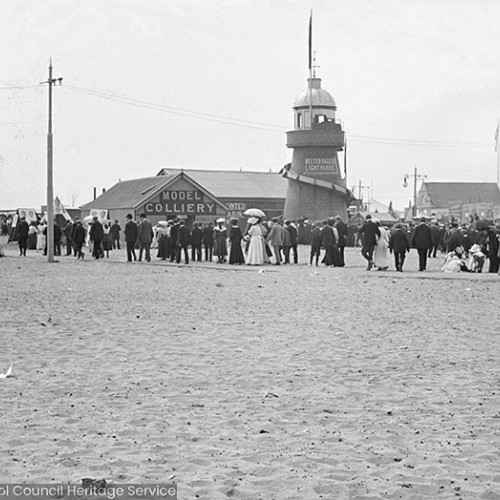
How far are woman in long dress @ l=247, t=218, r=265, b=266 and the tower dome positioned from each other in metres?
34.9

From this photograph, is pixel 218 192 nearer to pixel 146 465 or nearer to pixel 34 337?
pixel 34 337

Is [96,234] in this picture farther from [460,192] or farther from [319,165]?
[460,192]

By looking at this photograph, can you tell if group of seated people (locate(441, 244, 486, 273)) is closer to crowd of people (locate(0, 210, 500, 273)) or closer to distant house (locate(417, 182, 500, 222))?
crowd of people (locate(0, 210, 500, 273))

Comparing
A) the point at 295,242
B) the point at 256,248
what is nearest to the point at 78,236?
the point at 256,248

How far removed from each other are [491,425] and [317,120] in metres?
60.7

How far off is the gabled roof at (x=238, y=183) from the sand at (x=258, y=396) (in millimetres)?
67463

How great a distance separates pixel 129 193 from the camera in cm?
7400

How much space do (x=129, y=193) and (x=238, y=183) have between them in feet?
56.1

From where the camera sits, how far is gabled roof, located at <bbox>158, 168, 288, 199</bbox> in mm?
86062

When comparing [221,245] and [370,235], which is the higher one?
[370,235]

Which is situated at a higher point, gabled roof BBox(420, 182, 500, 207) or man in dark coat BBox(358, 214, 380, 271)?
gabled roof BBox(420, 182, 500, 207)

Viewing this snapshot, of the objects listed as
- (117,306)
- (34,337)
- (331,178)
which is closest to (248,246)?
(117,306)

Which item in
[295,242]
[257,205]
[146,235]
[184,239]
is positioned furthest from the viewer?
[257,205]

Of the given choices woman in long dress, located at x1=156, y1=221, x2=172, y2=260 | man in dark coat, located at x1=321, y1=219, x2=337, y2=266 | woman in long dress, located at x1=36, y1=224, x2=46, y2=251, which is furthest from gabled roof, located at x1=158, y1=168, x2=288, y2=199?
man in dark coat, located at x1=321, y1=219, x2=337, y2=266
